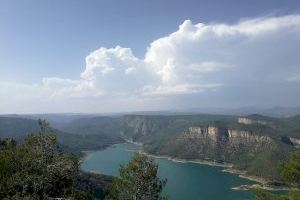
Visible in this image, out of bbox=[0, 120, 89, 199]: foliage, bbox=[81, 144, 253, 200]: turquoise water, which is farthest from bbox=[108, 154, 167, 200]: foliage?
bbox=[81, 144, 253, 200]: turquoise water

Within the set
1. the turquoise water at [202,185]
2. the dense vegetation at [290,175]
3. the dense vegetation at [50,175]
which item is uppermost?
the dense vegetation at [50,175]

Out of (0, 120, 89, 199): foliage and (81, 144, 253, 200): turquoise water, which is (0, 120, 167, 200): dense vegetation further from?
(81, 144, 253, 200): turquoise water

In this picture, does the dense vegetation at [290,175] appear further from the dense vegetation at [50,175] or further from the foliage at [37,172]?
the foliage at [37,172]

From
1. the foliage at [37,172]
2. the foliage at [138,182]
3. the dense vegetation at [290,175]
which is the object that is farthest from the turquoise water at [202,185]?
the foliage at [37,172]

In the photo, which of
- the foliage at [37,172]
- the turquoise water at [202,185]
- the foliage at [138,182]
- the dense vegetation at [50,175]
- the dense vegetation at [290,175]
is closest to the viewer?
the foliage at [37,172]

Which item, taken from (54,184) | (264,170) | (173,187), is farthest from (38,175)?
(264,170)

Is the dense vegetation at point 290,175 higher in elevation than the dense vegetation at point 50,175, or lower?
lower

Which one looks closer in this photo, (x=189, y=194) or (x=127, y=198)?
(x=127, y=198)

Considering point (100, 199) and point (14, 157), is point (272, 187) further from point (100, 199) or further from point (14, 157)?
point (14, 157)
